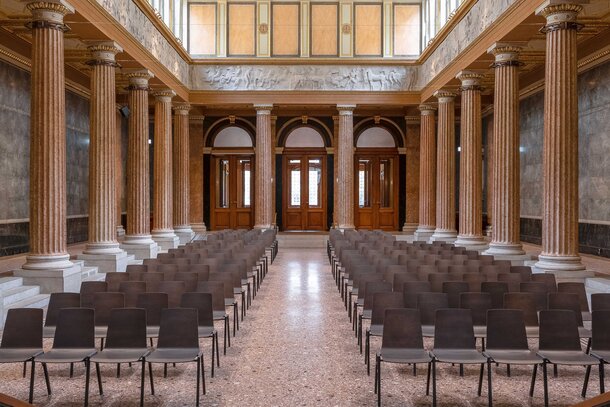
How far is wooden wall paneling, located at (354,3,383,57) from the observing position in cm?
2308

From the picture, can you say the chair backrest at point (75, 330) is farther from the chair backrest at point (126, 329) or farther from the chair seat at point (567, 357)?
the chair seat at point (567, 357)

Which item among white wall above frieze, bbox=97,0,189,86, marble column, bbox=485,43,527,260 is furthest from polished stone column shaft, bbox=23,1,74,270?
marble column, bbox=485,43,527,260

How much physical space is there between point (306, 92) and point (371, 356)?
17106 millimetres

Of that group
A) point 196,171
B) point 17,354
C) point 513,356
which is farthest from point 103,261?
point 196,171

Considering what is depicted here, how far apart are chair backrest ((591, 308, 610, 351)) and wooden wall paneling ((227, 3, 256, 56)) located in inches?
759

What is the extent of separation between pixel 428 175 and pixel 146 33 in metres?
11.8

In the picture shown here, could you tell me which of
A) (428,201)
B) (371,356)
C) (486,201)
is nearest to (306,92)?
(428,201)

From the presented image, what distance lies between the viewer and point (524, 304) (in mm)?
7008

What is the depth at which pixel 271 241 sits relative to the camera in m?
18.8

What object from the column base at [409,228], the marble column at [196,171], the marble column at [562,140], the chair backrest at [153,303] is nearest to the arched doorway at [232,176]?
the marble column at [196,171]

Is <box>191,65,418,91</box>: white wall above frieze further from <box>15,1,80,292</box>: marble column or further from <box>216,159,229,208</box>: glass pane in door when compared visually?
<box>15,1,80,292</box>: marble column

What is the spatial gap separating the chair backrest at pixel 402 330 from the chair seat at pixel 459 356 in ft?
0.79

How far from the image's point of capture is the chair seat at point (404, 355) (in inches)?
210

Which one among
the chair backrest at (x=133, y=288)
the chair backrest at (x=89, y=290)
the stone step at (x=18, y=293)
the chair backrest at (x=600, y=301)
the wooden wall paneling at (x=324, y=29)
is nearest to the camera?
the chair backrest at (x=600, y=301)
